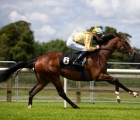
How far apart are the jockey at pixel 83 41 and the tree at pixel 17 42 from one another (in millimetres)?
52210

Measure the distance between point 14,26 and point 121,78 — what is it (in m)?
58.4

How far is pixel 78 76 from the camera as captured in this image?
12.4 m

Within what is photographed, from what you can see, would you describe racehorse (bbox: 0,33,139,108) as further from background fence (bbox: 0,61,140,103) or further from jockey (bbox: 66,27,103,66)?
background fence (bbox: 0,61,140,103)

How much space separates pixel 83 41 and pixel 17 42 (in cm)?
5988

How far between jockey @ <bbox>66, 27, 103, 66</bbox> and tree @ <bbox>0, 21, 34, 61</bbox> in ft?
171

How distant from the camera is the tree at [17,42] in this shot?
218 feet

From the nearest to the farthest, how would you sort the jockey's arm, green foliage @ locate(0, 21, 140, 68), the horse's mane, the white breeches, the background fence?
the jockey's arm < the white breeches < the horse's mane < the background fence < green foliage @ locate(0, 21, 140, 68)

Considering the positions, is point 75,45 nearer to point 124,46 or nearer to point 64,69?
point 64,69

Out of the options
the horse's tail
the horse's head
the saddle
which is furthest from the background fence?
the saddle

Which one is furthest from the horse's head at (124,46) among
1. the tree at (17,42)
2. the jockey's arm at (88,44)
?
the tree at (17,42)

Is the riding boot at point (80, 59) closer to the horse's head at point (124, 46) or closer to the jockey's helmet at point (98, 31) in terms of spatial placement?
the jockey's helmet at point (98, 31)

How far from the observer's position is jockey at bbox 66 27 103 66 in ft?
40.2

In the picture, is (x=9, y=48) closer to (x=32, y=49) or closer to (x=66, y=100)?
(x=32, y=49)

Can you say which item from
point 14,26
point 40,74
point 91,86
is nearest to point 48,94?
point 91,86
